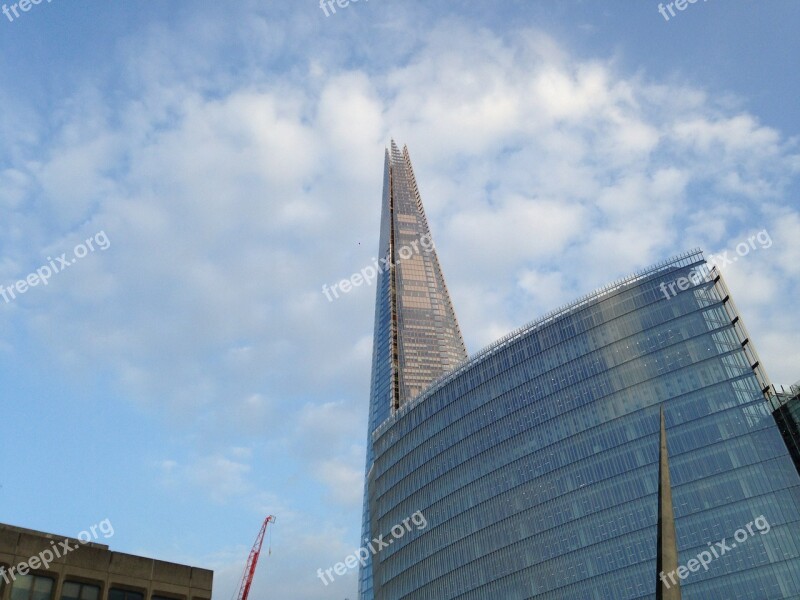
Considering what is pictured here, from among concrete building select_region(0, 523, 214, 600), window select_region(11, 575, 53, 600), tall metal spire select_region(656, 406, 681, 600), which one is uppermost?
concrete building select_region(0, 523, 214, 600)

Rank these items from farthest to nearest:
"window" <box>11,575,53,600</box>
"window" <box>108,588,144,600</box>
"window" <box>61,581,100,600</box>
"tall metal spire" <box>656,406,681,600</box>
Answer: "window" <box>108,588,144,600</box>, "window" <box>61,581,100,600</box>, "window" <box>11,575,53,600</box>, "tall metal spire" <box>656,406,681,600</box>

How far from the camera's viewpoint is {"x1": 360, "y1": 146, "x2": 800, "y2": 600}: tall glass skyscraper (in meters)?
87.4

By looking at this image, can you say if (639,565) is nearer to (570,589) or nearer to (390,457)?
(570,589)

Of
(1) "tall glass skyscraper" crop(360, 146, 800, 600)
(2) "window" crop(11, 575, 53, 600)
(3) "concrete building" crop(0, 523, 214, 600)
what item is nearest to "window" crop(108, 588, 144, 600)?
(3) "concrete building" crop(0, 523, 214, 600)

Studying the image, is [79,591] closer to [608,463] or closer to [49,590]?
[49,590]

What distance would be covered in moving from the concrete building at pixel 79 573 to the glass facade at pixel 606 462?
67.9m

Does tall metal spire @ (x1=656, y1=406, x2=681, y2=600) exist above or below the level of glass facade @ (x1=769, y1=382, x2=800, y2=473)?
below

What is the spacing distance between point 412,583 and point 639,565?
44927mm

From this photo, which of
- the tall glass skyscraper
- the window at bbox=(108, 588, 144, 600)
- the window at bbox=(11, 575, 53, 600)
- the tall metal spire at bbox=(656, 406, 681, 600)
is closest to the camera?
the tall metal spire at bbox=(656, 406, 681, 600)

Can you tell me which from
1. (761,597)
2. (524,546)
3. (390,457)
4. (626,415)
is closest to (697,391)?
(626,415)

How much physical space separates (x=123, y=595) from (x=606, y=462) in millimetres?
76973

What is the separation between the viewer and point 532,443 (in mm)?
112250

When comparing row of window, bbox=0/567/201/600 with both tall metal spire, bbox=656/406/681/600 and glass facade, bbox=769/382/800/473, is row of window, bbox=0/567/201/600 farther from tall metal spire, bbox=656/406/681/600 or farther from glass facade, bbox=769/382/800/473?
glass facade, bbox=769/382/800/473

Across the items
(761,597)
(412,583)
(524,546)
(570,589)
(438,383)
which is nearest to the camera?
(761,597)
